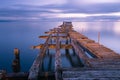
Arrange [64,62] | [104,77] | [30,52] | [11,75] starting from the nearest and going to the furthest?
[104,77] < [11,75] < [64,62] < [30,52]

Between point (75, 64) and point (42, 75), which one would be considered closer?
point (42, 75)

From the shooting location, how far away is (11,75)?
752cm

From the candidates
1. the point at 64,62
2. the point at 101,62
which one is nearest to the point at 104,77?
the point at 101,62

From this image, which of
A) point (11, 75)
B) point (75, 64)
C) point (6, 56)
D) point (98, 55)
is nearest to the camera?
point (11, 75)

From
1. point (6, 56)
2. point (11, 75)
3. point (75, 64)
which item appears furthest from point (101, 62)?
point (6, 56)

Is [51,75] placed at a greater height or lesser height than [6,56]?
greater

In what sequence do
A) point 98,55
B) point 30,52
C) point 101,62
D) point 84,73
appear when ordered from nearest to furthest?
point 84,73, point 101,62, point 98,55, point 30,52

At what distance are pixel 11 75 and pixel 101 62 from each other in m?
3.72

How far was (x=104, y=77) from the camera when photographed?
654 cm

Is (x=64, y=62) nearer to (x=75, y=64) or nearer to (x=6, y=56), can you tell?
(x=75, y=64)

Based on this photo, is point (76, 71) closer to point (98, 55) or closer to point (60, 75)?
point (60, 75)

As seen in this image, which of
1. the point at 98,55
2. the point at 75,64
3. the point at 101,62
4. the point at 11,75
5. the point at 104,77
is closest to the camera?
the point at 104,77

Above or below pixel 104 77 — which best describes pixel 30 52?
below

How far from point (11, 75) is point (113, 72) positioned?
3459mm
